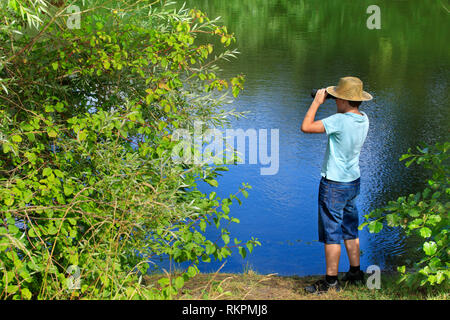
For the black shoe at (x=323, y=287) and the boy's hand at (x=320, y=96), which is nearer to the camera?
the boy's hand at (x=320, y=96)

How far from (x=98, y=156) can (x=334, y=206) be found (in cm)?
194

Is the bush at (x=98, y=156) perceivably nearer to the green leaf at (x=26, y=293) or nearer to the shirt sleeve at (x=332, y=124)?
the green leaf at (x=26, y=293)

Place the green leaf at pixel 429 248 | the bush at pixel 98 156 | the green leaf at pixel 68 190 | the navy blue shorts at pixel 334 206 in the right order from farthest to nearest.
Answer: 1. the navy blue shorts at pixel 334 206
2. the green leaf at pixel 429 248
3. the green leaf at pixel 68 190
4. the bush at pixel 98 156

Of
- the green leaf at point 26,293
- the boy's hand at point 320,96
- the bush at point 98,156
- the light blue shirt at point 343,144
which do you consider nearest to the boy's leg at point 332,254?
the light blue shirt at point 343,144

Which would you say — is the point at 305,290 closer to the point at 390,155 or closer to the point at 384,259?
the point at 384,259

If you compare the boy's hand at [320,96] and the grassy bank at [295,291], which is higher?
the boy's hand at [320,96]

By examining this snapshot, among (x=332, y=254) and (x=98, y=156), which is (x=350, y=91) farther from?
(x=98, y=156)

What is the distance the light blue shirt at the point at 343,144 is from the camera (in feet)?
15.5

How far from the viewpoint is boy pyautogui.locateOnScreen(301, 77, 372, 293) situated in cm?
475

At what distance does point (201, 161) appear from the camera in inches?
189

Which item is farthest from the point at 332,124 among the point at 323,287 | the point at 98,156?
the point at 98,156

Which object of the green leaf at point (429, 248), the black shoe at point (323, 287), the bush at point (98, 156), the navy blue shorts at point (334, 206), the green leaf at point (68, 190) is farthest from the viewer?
the black shoe at point (323, 287)

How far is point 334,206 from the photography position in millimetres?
4887

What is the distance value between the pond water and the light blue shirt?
2.25 metres
